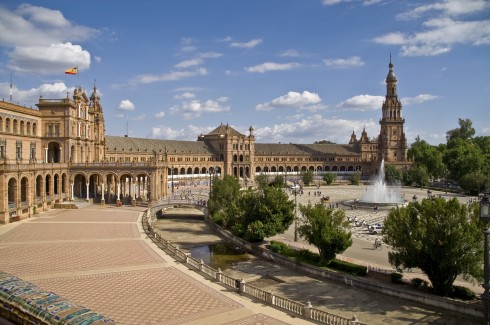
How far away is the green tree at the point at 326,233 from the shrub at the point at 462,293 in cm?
825

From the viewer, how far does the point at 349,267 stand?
3033cm

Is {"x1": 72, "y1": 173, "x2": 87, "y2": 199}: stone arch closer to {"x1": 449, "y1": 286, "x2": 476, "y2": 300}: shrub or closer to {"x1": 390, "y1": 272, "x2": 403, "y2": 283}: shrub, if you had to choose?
{"x1": 390, "y1": 272, "x2": 403, "y2": 283}: shrub

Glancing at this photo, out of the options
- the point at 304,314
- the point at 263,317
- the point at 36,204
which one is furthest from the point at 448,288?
the point at 36,204

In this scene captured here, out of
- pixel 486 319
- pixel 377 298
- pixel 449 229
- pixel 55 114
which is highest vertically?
pixel 55 114

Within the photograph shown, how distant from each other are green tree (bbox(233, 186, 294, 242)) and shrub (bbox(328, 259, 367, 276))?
8770mm

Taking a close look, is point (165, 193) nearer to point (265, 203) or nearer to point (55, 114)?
point (55, 114)

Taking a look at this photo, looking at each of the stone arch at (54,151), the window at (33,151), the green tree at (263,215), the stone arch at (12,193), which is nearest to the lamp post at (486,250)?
the green tree at (263,215)

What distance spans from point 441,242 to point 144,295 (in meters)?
17.9

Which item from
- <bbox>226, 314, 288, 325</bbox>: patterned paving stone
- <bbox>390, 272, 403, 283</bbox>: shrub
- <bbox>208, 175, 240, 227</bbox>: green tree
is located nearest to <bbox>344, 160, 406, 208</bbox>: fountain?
<bbox>208, 175, 240, 227</bbox>: green tree

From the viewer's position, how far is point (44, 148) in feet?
223

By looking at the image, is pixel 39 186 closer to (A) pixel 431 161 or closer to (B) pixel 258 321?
(B) pixel 258 321

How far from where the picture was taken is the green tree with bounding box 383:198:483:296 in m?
23.3

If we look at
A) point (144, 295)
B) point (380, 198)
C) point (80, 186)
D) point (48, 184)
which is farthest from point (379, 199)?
point (144, 295)

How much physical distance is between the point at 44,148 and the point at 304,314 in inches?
2378
